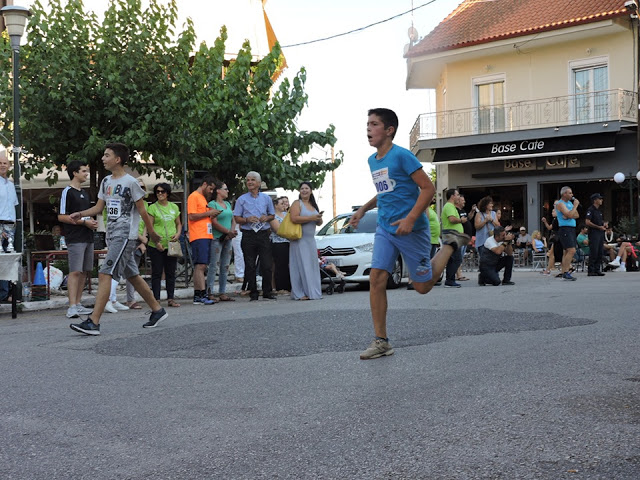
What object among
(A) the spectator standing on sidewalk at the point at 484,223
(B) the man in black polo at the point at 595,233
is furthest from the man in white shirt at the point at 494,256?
(B) the man in black polo at the point at 595,233

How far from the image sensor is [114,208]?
26.7ft

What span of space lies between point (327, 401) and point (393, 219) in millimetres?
1985

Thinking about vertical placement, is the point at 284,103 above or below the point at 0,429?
above

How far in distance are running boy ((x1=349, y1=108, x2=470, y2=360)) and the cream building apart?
22503 millimetres

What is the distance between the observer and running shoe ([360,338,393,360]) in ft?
20.2

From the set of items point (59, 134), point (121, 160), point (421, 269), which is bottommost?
point (421, 269)

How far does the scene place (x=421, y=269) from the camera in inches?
247

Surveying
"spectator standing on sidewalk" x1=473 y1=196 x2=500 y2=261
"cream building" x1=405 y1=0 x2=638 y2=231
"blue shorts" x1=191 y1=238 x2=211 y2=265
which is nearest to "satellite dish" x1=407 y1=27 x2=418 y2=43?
"cream building" x1=405 y1=0 x2=638 y2=231

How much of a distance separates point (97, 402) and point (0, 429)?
0.72 metres

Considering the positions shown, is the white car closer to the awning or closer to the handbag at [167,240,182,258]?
the handbag at [167,240,182,258]

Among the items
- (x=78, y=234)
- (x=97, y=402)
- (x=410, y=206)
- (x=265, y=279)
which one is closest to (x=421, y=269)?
(x=410, y=206)

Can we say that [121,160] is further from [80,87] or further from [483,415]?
[80,87]

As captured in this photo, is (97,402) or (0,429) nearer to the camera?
(0,429)

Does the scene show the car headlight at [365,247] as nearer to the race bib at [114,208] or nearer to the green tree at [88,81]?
the green tree at [88,81]
